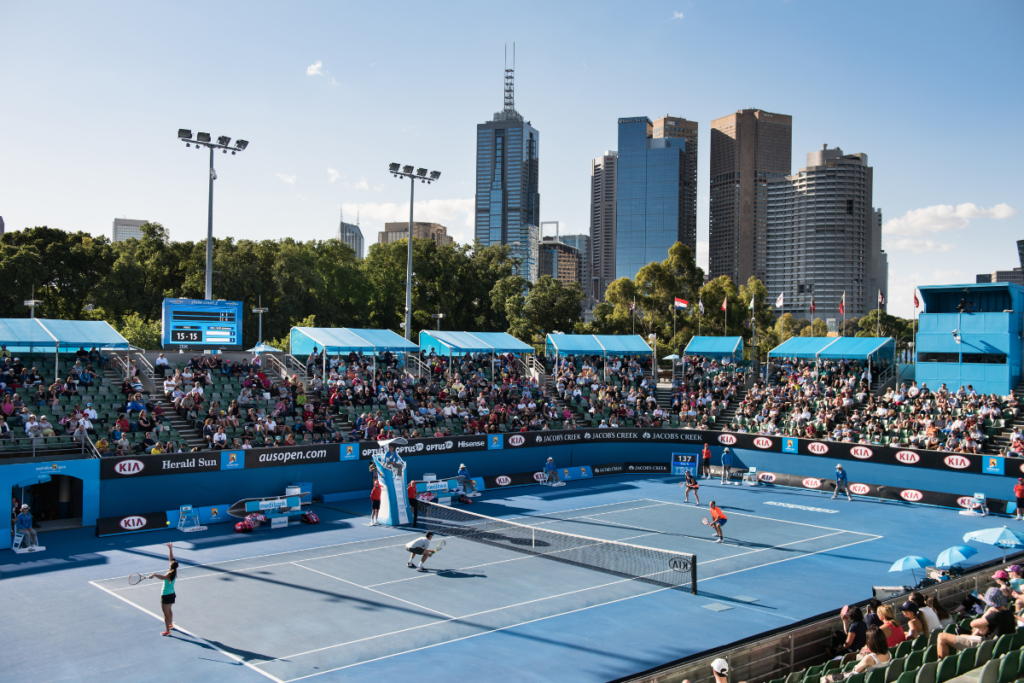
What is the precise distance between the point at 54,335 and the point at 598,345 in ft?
93.0

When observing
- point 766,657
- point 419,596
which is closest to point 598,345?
point 419,596

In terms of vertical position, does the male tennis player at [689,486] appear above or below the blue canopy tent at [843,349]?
below

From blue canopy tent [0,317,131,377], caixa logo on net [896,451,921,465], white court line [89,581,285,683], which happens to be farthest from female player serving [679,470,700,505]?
blue canopy tent [0,317,131,377]

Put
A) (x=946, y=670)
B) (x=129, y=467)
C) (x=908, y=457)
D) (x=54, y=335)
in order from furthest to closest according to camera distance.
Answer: (x=908, y=457)
(x=54, y=335)
(x=129, y=467)
(x=946, y=670)

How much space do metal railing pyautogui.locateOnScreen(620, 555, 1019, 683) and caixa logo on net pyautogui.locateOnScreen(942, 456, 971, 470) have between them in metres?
19.7

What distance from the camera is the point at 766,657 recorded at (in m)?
12.5

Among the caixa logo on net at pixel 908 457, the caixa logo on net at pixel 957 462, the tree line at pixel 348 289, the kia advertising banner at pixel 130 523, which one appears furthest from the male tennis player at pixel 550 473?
the tree line at pixel 348 289

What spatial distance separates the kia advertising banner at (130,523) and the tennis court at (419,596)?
5656mm

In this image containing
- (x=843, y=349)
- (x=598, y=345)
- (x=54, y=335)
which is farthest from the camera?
(x=598, y=345)

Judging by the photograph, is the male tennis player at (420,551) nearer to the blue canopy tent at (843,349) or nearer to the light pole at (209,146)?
the light pole at (209,146)

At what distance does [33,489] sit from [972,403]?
38.7 m

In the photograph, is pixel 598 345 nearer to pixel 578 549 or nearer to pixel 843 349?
pixel 843 349

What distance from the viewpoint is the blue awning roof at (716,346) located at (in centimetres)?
5106

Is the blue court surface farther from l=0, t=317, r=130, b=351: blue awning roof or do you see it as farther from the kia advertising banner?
l=0, t=317, r=130, b=351: blue awning roof
